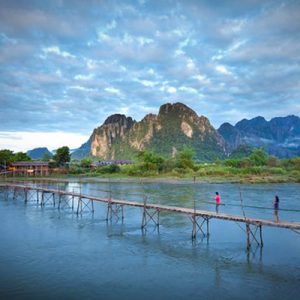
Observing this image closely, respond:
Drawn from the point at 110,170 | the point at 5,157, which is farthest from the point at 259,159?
the point at 5,157

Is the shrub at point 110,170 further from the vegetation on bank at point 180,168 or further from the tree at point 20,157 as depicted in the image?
the tree at point 20,157

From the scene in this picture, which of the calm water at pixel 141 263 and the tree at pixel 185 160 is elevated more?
the tree at pixel 185 160

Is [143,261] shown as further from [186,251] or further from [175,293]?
[175,293]

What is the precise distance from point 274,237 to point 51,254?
1578 centimetres

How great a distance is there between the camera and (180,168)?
100375mm

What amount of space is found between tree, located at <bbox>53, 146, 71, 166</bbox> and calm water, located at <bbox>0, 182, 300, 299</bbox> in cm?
7877

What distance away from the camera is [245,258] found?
2102 centimetres

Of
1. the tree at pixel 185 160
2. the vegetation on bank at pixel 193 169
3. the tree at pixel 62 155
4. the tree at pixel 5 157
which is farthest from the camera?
the tree at pixel 62 155

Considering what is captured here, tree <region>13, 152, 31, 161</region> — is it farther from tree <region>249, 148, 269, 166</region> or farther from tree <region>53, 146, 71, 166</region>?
tree <region>249, 148, 269, 166</region>

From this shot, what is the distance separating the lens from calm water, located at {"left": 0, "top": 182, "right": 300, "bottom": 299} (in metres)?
16.2

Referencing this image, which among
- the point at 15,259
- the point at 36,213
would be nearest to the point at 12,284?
the point at 15,259

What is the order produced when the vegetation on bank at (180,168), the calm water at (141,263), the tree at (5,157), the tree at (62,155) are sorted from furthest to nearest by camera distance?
the tree at (62,155), the tree at (5,157), the vegetation on bank at (180,168), the calm water at (141,263)

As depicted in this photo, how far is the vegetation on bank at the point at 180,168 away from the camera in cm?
9312

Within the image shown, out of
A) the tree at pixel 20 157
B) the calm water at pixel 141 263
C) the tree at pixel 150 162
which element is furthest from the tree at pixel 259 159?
the calm water at pixel 141 263
